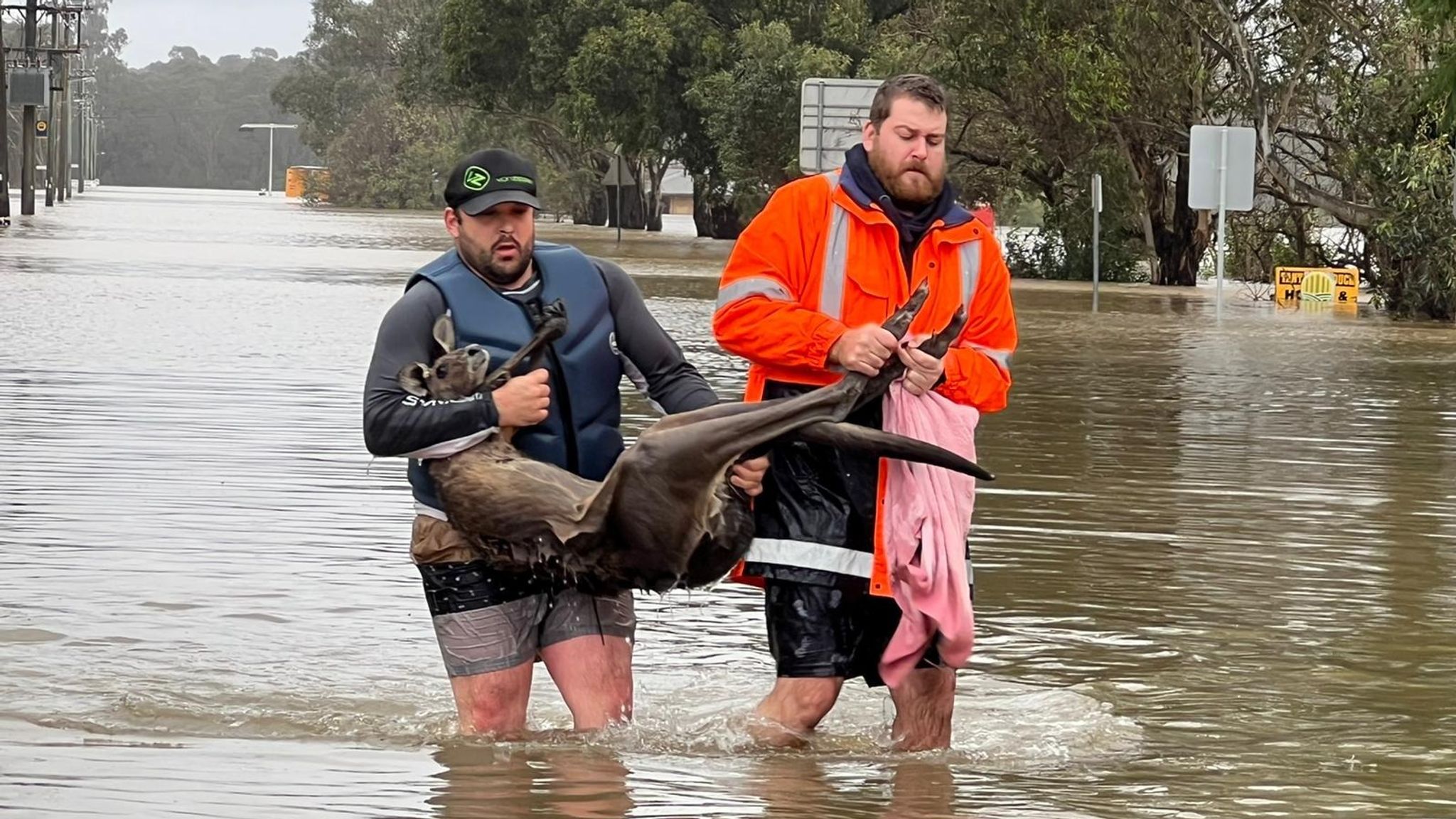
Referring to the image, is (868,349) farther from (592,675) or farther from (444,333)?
(592,675)

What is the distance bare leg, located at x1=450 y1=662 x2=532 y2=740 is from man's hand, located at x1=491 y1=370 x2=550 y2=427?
72 cm

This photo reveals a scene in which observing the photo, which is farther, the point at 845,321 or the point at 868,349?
the point at 845,321

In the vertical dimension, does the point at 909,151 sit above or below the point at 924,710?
above

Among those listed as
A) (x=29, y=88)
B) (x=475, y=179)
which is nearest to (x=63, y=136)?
Answer: (x=29, y=88)

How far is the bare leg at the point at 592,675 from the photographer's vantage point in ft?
21.0

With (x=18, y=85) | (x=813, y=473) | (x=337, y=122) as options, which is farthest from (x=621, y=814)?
(x=337, y=122)

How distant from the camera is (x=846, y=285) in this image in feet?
20.6

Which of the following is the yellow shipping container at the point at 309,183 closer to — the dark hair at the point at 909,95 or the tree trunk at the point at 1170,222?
the tree trunk at the point at 1170,222

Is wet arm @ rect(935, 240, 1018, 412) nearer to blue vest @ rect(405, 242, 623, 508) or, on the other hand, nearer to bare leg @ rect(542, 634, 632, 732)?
blue vest @ rect(405, 242, 623, 508)

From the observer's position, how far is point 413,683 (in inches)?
309

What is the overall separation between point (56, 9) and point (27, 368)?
5289 centimetres

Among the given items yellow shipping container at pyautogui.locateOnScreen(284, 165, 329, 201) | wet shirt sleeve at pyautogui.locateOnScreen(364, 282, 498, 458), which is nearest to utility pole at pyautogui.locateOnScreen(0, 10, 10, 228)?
wet shirt sleeve at pyautogui.locateOnScreen(364, 282, 498, 458)

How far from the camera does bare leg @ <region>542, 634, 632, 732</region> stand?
6402 millimetres

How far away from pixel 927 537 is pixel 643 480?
68 cm
